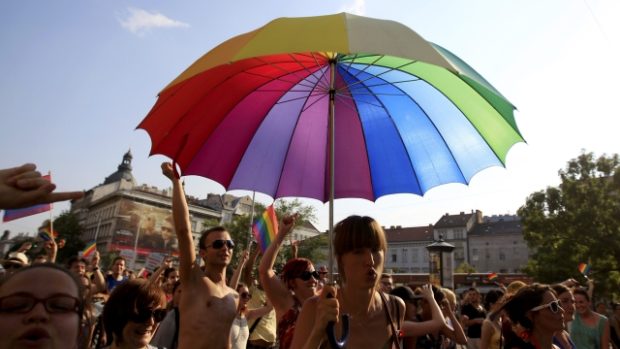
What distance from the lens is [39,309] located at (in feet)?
4.99

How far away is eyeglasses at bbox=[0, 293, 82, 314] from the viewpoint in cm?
150

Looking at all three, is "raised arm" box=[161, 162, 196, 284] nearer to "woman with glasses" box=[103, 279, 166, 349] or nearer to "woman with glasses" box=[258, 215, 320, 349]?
"woman with glasses" box=[103, 279, 166, 349]

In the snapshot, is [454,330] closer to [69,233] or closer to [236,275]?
[236,275]

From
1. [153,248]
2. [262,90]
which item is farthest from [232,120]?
[153,248]

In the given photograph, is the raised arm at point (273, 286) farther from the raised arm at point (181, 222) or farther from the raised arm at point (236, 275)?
the raised arm at point (236, 275)

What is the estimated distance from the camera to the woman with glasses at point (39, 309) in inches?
56.9

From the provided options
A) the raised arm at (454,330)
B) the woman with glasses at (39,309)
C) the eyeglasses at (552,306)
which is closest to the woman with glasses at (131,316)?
the woman with glasses at (39,309)

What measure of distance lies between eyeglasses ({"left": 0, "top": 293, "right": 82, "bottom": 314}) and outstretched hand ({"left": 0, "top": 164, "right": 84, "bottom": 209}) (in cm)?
40

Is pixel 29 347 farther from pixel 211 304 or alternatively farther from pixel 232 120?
pixel 232 120

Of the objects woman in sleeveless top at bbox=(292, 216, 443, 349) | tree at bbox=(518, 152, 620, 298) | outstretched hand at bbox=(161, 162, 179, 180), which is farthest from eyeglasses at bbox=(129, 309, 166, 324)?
tree at bbox=(518, 152, 620, 298)

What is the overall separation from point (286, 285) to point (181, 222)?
116cm

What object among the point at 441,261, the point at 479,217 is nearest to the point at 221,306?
the point at 441,261

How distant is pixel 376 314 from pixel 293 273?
5.14 feet

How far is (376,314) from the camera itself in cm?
223
